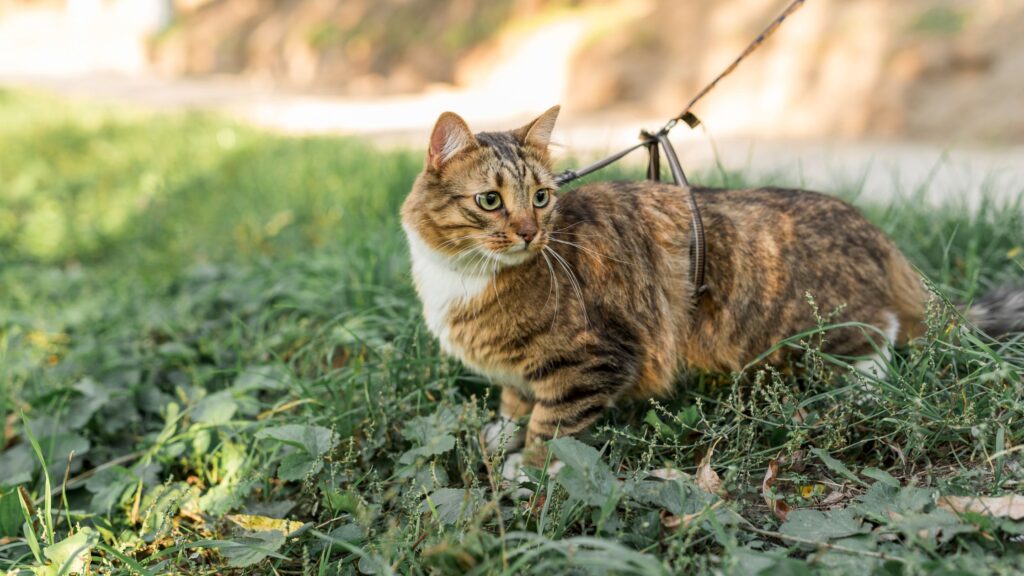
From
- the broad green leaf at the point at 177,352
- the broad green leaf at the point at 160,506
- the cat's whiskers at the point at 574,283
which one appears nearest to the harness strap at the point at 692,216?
the cat's whiskers at the point at 574,283

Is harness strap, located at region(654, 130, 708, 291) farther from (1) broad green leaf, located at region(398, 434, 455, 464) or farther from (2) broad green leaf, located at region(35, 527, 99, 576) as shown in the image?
(2) broad green leaf, located at region(35, 527, 99, 576)

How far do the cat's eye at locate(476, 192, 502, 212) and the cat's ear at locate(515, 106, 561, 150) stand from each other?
251 millimetres

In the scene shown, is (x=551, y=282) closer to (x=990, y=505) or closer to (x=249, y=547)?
(x=249, y=547)

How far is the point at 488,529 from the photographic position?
1.78 meters

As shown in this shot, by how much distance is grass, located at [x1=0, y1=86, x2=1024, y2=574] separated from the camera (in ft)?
5.21

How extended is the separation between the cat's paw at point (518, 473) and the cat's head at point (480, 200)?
570mm

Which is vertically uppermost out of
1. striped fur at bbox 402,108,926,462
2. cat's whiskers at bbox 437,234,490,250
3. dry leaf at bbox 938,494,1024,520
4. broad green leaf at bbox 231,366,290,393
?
cat's whiskers at bbox 437,234,490,250

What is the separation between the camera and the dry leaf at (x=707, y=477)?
1811mm

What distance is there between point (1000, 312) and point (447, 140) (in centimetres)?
172

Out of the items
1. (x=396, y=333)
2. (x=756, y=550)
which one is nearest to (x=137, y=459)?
(x=396, y=333)

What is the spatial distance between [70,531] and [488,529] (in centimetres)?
113

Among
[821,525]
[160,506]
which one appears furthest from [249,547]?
[821,525]

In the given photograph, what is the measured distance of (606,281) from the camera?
7.13ft

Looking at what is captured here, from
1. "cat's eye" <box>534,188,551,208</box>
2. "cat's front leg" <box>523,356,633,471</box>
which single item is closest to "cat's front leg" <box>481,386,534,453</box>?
"cat's front leg" <box>523,356,633,471</box>
